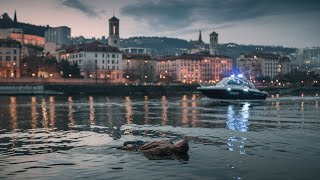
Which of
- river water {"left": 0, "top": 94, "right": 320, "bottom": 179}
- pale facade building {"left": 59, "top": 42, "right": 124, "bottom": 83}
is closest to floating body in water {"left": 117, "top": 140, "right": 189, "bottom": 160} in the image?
river water {"left": 0, "top": 94, "right": 320, "bottom": 179}

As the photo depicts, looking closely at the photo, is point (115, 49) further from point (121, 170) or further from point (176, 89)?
point (121, 170)

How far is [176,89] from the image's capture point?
516ft

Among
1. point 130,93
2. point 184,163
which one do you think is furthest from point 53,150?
point 130,93

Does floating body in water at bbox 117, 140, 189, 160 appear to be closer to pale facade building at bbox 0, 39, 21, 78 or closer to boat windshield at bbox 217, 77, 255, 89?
boat windshield at bbox 217, 77, 255, 89

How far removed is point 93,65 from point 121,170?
158191mm

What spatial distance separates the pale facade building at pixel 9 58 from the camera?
156125mm

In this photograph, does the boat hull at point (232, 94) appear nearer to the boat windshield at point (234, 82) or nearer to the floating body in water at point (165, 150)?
the boat windshield at point (234, 82)

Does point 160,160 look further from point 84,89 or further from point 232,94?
point 84,89

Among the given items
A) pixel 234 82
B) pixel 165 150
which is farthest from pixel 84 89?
pixel 165 150

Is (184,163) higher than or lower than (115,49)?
lower

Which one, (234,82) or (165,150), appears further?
(234,82)

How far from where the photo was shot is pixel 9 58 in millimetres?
158875

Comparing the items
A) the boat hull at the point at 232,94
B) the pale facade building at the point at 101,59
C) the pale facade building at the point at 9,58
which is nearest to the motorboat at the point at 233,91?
the boat hull at the point at 232,94

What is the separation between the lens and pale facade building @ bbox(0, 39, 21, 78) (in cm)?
15612
